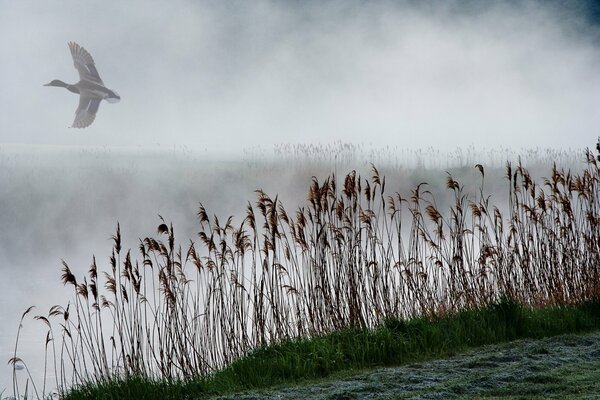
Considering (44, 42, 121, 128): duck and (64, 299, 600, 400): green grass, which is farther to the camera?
(44, 42, 121, 128): duck

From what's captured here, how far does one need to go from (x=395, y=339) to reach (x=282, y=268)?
43.8 inches

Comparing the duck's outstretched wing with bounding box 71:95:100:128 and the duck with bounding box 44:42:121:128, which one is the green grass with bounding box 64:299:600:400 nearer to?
the duck with bounding box 44:42:121:128

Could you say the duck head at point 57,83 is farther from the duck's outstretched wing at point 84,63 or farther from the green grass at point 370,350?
the green grass at point 370,350

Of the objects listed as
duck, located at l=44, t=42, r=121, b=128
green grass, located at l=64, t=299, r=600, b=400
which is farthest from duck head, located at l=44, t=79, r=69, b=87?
green grass, located at l=64, t=299, r=600, b=400

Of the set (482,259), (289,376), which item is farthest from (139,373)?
(482,259)

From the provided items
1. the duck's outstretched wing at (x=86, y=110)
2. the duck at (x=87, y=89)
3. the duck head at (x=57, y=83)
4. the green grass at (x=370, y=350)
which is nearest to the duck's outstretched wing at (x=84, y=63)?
the duck at (x=87, y=89)

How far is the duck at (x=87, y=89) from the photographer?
15.0 metres

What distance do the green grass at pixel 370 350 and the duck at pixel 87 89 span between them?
10.3m

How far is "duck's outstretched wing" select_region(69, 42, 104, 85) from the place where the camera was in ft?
49.4

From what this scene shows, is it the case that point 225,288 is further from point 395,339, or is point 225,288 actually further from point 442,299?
point 442,299

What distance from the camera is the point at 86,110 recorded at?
609 inches

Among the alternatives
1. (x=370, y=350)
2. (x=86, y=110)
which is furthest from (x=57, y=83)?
(x=370, y=350)

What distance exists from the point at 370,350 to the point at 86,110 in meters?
11.4

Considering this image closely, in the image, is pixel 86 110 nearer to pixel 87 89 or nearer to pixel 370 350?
pixel 87 89
